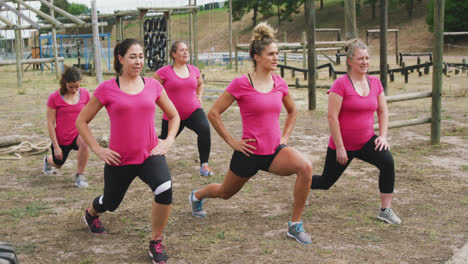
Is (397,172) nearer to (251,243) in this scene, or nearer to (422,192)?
(422,192)

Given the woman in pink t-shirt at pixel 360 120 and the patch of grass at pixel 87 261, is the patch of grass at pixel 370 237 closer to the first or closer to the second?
the woman in pink t-shirt at pixel 360 120

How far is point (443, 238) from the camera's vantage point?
4.41m

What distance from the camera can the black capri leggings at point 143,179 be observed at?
388 centimetres

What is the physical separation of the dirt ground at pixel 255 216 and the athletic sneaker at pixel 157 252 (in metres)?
0.12

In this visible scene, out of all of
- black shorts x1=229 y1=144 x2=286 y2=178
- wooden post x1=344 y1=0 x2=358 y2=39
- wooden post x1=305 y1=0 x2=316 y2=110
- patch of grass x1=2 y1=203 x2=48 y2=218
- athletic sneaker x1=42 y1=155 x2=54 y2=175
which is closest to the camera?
black shorts x1=229 y1=144 x2=286 y2=178

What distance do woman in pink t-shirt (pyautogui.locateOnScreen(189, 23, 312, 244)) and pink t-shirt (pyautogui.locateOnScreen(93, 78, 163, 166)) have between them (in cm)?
74

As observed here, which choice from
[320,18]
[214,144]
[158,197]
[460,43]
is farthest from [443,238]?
[320,18]

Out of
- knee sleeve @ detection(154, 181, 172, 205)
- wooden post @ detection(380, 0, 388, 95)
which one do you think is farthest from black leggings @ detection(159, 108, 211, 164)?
wooden post @ detection(380, 0, 388, 95)

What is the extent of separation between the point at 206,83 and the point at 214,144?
38.5ft

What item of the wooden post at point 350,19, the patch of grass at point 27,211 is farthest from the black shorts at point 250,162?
the wooden post at point 350,19

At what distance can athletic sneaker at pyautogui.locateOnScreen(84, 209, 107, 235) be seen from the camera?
184 inches

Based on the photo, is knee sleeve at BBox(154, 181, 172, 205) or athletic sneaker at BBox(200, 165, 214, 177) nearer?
knee sleeve at BBox(154, 181, 172, 205)

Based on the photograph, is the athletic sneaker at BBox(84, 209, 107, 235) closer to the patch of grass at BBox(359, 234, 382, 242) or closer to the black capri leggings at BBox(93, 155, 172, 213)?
the black capri leggings at BBox(93, 155, 172, 213)

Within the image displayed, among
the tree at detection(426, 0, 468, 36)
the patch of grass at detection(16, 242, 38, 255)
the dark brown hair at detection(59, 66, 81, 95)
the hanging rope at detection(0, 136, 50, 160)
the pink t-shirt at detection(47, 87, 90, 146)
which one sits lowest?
the patch of grass at detection(16, 242, 38, 255)
